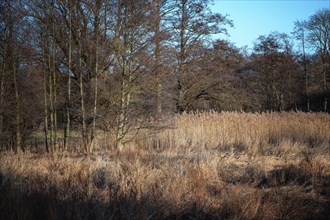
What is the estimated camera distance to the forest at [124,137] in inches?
131

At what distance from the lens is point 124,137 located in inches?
336

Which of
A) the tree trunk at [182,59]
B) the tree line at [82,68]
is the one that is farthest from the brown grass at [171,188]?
the tree trunk at [182,59]

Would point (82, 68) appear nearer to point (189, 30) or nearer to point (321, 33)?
point (189, 30)

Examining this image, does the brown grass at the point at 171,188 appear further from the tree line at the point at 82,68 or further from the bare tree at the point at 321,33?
the bare tree at the point at 321,33

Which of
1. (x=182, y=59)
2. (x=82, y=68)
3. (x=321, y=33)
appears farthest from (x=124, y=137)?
(x=321, y=33)

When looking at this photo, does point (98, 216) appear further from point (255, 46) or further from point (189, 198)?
point (255, 46)

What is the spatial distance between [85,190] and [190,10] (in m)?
16.6

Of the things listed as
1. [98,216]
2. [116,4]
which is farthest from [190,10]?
[98,216]

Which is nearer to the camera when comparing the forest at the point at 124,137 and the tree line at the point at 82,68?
the forest at the point at 124,137

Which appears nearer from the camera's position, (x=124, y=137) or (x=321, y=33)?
(x=124, y=137)

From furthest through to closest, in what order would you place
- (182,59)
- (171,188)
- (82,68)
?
1. (182,59)
2. (82,68)
3. (171,188)

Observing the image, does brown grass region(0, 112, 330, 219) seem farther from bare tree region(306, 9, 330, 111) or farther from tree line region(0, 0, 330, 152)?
bare tree region(306, 9, 330, 111)

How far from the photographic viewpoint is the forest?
10.9ft

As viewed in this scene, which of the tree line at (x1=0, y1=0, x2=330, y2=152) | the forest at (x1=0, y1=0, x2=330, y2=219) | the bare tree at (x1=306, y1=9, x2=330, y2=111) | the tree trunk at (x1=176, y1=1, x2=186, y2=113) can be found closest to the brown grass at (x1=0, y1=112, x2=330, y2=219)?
the forest at (x1=0, y1=0, x2=330, y2=219)
